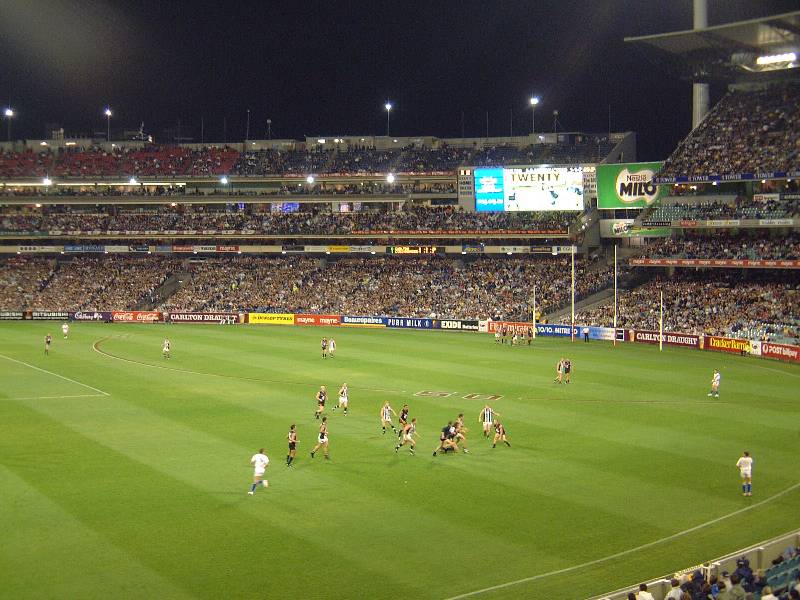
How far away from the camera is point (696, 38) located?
63.1 meters

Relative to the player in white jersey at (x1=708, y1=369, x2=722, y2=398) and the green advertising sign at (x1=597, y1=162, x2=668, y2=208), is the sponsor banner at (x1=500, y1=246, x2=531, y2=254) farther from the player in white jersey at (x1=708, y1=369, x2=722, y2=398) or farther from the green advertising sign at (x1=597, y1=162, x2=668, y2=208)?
the player in white jersey at (x1=708, y1=369, x2=722, y2=398)

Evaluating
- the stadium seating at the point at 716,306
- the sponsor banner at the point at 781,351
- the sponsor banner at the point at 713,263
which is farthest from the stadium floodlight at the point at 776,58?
the sponsor banner at the point at 781,351

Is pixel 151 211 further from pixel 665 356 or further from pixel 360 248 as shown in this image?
pixel 665 356

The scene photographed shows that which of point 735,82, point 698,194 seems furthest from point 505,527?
point 735,82

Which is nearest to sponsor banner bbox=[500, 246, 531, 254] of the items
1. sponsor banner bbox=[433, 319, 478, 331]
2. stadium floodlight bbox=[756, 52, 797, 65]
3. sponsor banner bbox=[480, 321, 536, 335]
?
sponsor banner bbox=[433, 319, 478, 331]

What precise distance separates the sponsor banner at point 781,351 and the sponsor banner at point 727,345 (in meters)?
1.17

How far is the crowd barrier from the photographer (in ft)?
189

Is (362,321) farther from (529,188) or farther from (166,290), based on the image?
(166,290)

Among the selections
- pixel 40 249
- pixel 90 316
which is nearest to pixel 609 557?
pixel 90 316

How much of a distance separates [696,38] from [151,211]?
66.4 metres

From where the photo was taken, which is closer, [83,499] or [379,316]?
[83,499]

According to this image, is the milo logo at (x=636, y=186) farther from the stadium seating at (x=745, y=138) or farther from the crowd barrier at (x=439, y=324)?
the crowd barrier at (x=439, y=324)

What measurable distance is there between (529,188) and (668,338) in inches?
1007

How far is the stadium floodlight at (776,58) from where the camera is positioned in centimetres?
6228
